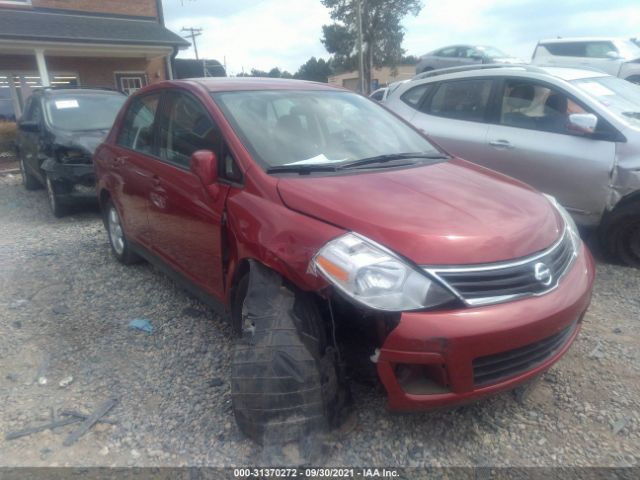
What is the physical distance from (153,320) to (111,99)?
17.5ft

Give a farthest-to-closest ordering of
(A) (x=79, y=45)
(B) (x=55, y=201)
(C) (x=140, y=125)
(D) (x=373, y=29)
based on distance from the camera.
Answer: (D) (x=373, y=29)
(A) (x=79, y=45)
(B) (x=55, y=201)
(C) (x=140, y=125)

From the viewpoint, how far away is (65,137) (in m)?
6.50

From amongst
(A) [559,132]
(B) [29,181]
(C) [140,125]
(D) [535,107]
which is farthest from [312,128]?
(B) [29,181]

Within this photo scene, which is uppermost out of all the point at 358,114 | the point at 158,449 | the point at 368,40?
the point at 368,40

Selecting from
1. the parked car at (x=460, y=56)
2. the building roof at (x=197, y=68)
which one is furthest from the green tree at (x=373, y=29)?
the parked car at (x=460, y=56)

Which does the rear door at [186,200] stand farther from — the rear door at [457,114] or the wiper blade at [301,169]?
the rear door at [457,114]

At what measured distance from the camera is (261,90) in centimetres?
328

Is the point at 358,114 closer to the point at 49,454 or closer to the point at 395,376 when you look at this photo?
the point at 395,376

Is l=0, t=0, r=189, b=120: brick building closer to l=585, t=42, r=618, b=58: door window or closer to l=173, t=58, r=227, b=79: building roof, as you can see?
l=173, t=58, r=227, b=79: building roof

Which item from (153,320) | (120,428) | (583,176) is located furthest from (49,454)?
Answer: (583,176)

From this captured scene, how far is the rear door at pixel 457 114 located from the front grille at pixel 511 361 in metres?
2.90

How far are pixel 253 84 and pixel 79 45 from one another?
40.1ft

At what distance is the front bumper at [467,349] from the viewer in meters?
1.95

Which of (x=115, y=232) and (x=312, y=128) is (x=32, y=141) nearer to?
(x=115, y=232)
